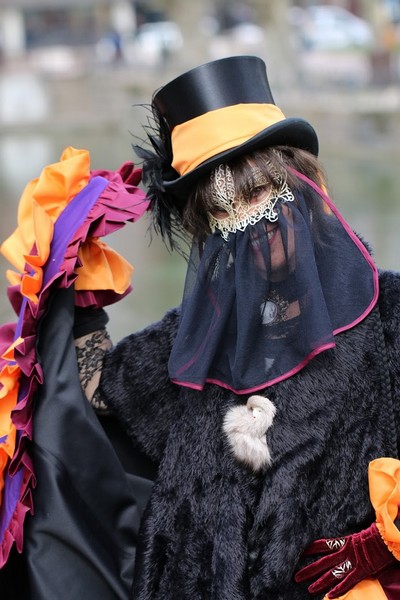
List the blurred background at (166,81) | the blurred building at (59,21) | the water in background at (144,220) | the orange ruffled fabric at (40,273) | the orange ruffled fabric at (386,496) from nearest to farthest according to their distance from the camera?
the orange ruffled fabric at (386,496)
the orange ruffled fabric at (40,273)
the water in background at (144,220)
the blurred background at (166,81)
the blurred building at (59,21)

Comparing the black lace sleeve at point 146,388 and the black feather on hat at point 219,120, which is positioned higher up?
the black feather on hat at point 219,120

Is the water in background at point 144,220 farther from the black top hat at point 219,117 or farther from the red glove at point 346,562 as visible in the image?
the red glove at point 346,562

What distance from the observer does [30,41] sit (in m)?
38.3

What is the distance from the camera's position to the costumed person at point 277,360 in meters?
1.78

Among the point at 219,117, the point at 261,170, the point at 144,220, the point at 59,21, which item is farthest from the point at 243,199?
the point at 59,21

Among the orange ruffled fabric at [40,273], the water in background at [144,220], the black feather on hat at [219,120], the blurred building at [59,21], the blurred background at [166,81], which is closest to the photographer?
the black feather on hat at [219,120]

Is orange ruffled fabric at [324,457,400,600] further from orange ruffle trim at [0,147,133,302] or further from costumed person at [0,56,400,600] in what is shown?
orange ruffle trim at [0,147,133,302]

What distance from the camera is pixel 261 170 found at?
180 centimetres

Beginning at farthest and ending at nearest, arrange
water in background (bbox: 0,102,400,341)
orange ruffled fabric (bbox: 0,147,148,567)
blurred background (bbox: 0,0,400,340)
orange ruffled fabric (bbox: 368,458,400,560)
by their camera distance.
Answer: blurred background (bbox: 0,0,400,340) → water in background (bbox: 0,102,400,341) → orange ruffled fabric (bbox: 0,147,148,567) → orange ruffled fabric (bbox: 368,458,400,560)

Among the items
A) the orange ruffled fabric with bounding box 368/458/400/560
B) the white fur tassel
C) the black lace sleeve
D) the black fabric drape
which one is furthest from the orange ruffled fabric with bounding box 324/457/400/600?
the black fabric drape

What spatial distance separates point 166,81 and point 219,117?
59.7 ft

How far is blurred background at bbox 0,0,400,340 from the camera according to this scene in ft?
23.6

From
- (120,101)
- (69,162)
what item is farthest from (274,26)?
(69,162)

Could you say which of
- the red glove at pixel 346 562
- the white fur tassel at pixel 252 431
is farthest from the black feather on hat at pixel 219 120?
the red glove at pixel 346 562
